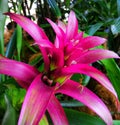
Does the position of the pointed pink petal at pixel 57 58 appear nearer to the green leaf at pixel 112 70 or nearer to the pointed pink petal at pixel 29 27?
the pointed pink petal at pixel 29 27

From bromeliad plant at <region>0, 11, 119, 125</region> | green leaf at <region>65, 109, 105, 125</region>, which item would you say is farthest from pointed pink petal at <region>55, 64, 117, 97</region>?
green leaf at <region>65, 109, 105, 125</region>

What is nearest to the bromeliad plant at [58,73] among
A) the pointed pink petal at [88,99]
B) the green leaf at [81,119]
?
the pointed pink petal at [88,99]

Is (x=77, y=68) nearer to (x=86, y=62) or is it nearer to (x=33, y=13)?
(x=86, y=62)

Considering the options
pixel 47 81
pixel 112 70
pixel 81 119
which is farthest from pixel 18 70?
pixel 112 70

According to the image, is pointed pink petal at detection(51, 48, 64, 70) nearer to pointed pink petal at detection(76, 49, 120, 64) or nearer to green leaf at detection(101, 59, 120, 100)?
pointed pink petal at detection(76, 49, 120, 64)

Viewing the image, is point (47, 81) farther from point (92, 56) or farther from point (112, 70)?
point (112, 70)

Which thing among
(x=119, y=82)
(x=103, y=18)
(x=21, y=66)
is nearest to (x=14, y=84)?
(x=21, y=66)
